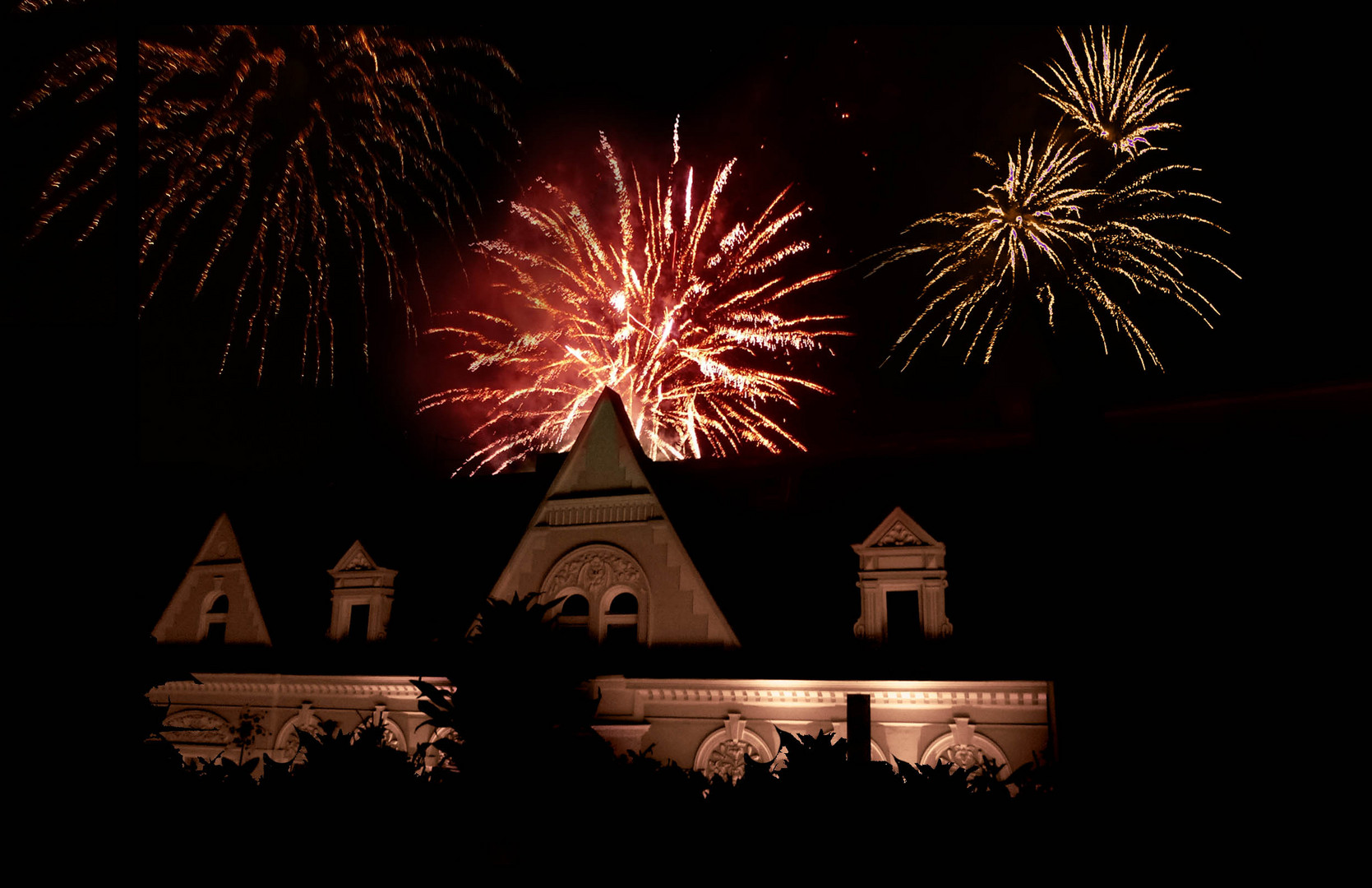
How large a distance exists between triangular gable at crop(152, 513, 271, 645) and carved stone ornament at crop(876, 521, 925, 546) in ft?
42.7

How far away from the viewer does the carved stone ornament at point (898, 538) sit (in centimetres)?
1478

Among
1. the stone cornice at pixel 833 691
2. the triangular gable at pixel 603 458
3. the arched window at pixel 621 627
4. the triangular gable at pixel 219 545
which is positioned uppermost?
the triangular gable at pixel 603 458

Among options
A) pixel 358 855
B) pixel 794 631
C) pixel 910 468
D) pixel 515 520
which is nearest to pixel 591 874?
pixel 358 855

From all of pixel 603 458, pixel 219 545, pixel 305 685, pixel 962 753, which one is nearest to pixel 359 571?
pixel 305 685

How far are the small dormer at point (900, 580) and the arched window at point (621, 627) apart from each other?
3935 mm

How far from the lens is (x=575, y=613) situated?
17141 millimetres

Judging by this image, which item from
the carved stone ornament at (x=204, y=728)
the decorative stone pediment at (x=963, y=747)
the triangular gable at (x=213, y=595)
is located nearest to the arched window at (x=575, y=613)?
the decorative stone pediment at (x=963, y=747)

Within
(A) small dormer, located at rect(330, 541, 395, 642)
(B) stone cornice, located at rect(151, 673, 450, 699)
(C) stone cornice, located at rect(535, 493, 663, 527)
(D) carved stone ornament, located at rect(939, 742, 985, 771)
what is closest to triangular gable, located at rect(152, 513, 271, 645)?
(B) stone cornice, located at rect(151, 673, 450, 699)

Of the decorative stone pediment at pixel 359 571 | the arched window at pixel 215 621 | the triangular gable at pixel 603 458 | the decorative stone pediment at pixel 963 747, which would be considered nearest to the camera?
the decorative stone pediment at pixel 963 747

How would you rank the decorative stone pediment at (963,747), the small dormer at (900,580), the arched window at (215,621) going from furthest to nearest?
the arched window at (215,621) → the small dormer at (900,580) → the decorative stone pediment at (963,747)

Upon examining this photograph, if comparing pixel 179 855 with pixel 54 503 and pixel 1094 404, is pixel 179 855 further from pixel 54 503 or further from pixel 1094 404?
pixel 1094 404

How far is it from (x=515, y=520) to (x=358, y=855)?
33.5ft

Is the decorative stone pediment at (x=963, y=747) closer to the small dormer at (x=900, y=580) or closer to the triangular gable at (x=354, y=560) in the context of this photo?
the small dormer at (x=900, y=580)

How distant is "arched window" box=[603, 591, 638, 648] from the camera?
53.8ft
